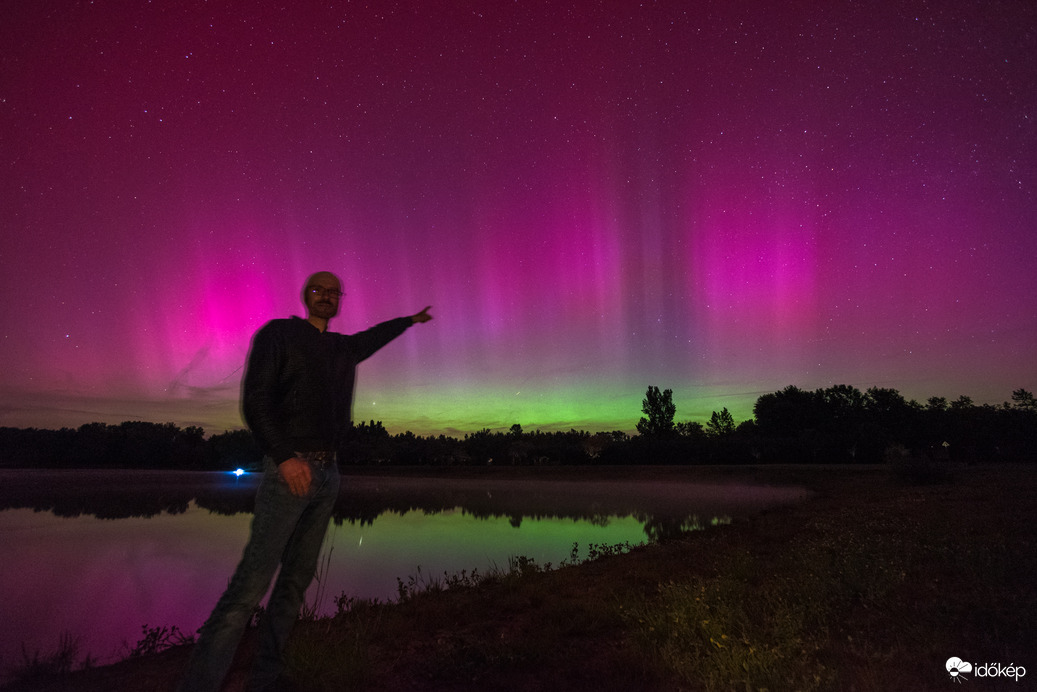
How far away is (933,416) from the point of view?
83.3 meters

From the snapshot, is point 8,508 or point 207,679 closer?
point 207,679

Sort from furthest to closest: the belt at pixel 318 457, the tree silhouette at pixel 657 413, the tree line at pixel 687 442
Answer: the tree silhouette at pixel 657 413
the tree line at pixel 687 442
the belt at pixel 318 457

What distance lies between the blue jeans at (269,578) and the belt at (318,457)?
0.04m

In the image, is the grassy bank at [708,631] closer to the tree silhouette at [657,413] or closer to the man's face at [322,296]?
the man's face at [322,296]

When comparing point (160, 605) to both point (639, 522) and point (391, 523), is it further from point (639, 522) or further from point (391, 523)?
point (639, 522)

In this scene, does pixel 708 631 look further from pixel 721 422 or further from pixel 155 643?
pixel 721 422

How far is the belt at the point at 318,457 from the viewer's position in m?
3.25

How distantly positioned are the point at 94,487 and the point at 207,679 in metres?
48.3

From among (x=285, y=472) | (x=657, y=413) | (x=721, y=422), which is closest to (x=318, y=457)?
(x=285, y=472)

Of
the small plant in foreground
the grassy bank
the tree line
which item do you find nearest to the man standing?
the grassy bank

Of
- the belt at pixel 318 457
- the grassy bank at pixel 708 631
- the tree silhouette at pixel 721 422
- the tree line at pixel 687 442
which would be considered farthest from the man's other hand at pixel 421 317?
the tree silhouette at pixel 721 422

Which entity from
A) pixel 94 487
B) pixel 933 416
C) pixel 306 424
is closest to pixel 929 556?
pixel 306 424

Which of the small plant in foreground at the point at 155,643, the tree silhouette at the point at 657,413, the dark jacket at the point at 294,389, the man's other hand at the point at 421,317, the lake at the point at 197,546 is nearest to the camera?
the dark jacket at the point at 294,389

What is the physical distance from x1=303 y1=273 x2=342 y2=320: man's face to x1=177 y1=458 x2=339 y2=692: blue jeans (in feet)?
3.85
